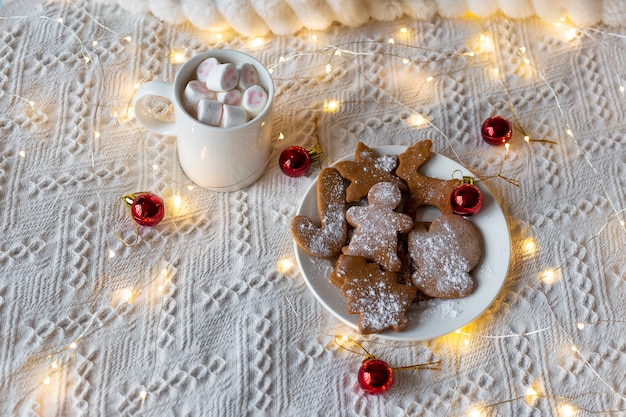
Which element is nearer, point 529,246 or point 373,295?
point 373,295

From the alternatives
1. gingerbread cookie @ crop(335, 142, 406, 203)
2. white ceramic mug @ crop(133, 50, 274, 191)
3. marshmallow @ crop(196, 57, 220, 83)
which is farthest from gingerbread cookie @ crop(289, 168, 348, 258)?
marshmallow @ crop(196, 57, 220, 83)

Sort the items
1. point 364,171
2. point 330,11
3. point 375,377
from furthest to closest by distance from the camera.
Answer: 1. point 330,11
2. point 364,171
3. point 375,377

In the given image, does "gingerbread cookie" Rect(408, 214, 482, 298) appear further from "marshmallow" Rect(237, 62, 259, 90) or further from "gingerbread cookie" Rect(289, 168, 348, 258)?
"marshmallow" Rect(237, 62, 259, 90)

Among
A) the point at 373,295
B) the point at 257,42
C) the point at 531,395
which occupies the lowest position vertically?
the point at 531,395

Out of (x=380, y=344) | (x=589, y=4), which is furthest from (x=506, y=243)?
(x=589, y=4)

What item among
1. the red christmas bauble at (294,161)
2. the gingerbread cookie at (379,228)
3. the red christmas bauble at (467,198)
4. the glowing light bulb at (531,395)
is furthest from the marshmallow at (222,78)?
the glowing light bulb at (531,395)

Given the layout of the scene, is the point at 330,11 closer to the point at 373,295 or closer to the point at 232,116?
the point at 232,116

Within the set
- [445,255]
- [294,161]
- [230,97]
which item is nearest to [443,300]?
[445,255]
